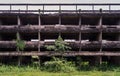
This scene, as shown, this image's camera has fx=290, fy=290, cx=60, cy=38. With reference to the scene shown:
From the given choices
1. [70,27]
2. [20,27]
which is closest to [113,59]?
[70,27]

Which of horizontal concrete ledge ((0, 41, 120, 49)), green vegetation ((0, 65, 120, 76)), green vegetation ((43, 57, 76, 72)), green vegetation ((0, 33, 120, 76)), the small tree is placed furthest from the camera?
horizontal concrete ledge ((0, 41, 120, 49))

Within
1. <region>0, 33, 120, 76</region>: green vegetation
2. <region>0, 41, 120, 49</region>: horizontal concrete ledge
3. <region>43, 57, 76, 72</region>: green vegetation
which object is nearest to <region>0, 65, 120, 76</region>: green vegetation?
<region>0, 33, 120, 76</region>: green vegetation

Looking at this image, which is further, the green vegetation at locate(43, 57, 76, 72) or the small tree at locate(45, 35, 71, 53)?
the small tree at locate(45, 35, 71, 53)

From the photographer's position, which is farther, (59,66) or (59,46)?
(59,46)

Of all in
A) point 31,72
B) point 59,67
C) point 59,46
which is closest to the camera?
point 31,72

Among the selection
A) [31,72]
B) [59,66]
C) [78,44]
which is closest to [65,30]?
[78,44]

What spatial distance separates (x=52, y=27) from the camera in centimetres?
3906

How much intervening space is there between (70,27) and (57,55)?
4.21 meters

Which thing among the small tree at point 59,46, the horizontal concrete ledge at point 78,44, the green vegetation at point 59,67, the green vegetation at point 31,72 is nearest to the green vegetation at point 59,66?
the green vegetation at point 59,67

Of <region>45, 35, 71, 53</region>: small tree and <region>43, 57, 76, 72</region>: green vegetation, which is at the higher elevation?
<region>45, 35, 71, 53</region>: small tree

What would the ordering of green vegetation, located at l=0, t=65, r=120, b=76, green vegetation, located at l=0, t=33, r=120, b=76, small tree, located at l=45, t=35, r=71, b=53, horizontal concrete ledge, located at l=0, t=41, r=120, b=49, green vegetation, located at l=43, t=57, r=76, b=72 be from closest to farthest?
green vegetation, located at l=0, t=65, r=120, b=76 → green vegetation, located at l=0, t=33, r=120, b=76 → green vegetation, located at l=43, t=57, r=76, b=72 → small tree, located at l=45, t=35, r=71, b=53 → horizontal concrete ledge, located at l=0, t=41, r=120, b=49

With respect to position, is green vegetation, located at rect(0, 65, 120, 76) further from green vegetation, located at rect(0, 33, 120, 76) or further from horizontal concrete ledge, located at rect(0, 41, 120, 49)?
horizontal concrete ledge, located at rect(0, 41, 120, 49)

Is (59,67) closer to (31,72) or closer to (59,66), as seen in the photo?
(59,66)

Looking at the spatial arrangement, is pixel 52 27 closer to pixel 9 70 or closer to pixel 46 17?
pixel 46 17
